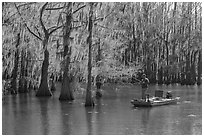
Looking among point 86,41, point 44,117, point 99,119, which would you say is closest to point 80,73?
point 86,41

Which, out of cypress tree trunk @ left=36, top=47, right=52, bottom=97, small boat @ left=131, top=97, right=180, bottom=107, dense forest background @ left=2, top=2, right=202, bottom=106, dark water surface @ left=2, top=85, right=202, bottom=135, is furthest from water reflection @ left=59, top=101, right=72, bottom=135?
cypress tree trunk @ left=36, top=47, right=52, bottom=97

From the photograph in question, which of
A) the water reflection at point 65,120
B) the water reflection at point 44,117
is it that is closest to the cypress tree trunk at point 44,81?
the water reflection at point 44,117

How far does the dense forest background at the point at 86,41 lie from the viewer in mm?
21578

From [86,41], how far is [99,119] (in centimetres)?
696

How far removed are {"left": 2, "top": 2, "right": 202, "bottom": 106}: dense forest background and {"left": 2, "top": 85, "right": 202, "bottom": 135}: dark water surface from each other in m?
1.67

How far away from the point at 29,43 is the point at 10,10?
7.67 m

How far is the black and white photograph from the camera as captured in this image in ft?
47.8

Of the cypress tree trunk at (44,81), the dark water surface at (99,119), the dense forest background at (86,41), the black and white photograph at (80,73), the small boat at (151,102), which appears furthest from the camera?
the cypress tree trunk at (44,81)

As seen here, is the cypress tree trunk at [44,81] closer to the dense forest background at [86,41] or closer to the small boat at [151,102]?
the dense forest background at [86,41]

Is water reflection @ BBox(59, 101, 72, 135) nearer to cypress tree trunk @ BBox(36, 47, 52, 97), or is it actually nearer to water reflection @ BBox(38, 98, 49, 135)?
water reflection @ BBox(38, 98, 49, 135)

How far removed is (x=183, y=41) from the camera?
144 ft

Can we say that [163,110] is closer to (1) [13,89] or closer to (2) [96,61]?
(2) [96,61]

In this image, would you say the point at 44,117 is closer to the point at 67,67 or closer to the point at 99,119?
the point at 99,119

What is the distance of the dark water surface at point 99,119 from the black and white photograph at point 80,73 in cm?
3
